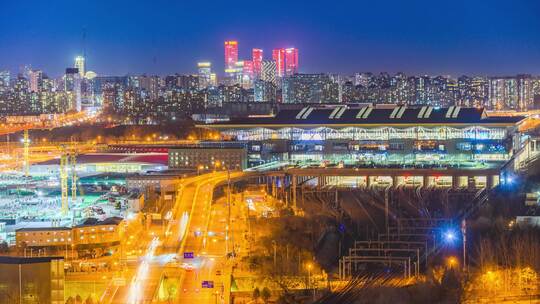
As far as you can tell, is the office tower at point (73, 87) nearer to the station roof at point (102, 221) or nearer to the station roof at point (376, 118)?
the station roof at point (376, 118)

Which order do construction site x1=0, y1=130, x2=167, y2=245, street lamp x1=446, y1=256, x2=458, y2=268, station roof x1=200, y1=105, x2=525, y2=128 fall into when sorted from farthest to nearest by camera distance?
station roof x1=200, y1=105, x2=525, y2=128 → construction site x1=0, y1=130, x2=167, y2=245 → street lamp x1=446, y1=256, x2=458, y2=268

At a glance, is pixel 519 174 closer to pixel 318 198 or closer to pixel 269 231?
pixel 318 198

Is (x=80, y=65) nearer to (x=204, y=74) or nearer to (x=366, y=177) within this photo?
(x=204, y=74)

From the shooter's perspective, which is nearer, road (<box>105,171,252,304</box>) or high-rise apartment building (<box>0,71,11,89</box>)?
road (<box>105,171,252,304</box>)

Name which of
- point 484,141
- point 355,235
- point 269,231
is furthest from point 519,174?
point 269,231

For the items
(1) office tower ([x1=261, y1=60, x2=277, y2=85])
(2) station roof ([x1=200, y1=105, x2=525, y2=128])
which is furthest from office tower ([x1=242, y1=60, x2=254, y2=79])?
(2) station roof ([x1=200, y1=105, x2=525, y2=128])

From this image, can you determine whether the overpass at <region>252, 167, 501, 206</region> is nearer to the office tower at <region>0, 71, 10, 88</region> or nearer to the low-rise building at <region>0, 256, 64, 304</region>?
the low-rise building at <region>0, 256, 64, 304</region>

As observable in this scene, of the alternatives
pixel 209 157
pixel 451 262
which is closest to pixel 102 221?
pixel 451 262

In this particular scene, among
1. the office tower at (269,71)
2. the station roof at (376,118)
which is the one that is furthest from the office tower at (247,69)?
the station roof at (376,118)
